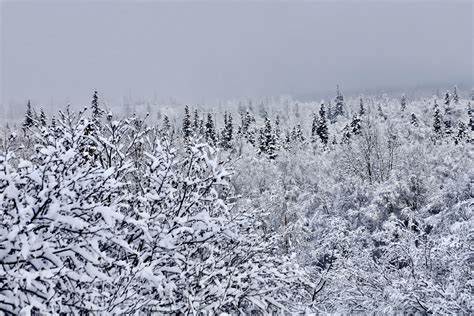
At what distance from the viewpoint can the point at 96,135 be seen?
19.3 feet

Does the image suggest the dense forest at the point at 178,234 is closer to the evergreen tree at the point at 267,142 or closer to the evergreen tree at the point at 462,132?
the evergreen tree at the point at 267,142

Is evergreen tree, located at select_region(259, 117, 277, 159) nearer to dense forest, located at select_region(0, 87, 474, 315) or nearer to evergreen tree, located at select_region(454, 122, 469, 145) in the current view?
evergreen tree, located at select_region(454, 122, 469, 145)

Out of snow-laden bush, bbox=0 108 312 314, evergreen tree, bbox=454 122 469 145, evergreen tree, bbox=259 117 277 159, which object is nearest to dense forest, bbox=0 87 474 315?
snow-laden bush, bbox=0 108 312 314

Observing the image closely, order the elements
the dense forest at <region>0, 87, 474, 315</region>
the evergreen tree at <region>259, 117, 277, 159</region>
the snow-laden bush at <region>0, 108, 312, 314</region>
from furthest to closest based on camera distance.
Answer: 1. the evergreen tree at <region>259, 117, 277, 159</region>
2. the dense forest at <region>0, 87, 474, 315</region>
3. the snow-laden bush at <region>0, 108, 312, 314</region>

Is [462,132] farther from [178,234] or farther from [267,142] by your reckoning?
[178,234]

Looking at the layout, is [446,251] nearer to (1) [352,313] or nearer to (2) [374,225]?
(1) [352,313]

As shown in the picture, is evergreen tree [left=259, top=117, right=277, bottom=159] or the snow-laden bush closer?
the snow-laden bush

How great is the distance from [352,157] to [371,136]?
6.05ft

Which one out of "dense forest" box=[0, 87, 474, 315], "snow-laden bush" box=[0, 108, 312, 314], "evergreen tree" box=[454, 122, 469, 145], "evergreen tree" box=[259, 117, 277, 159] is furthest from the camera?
"evergreen tree" box=[259, 117, 277, 159]

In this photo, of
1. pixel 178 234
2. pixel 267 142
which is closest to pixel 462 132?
pixel 267 142

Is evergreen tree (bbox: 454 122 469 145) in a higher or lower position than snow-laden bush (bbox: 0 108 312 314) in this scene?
lower

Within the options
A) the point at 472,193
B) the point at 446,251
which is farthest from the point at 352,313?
the point at 472,193

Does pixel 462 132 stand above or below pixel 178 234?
below

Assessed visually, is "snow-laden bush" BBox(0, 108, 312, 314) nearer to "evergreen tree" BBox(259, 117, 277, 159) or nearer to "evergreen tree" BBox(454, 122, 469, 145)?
"evergreen tree" BBox(259, 117, 277, 159)
